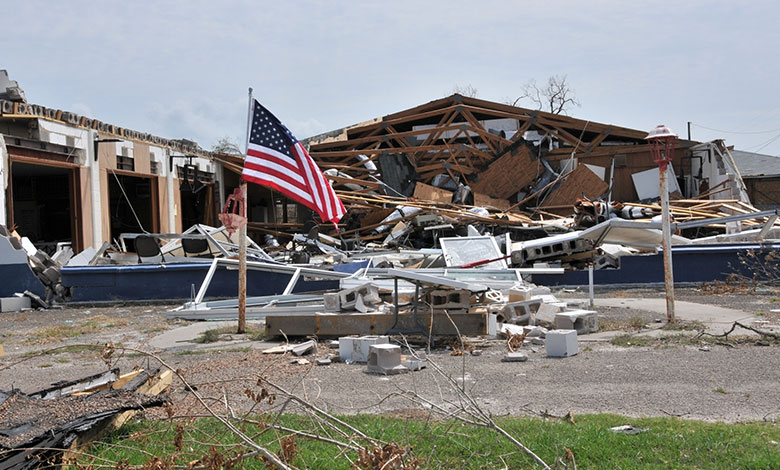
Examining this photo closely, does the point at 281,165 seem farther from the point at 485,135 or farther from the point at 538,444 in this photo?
the point at 485,135

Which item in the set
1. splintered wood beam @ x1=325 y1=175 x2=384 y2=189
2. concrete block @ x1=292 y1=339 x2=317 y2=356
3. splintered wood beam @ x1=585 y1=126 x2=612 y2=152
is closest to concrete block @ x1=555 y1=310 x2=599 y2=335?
concrete block @ x1=292 y1=339 x2=317 y2=356

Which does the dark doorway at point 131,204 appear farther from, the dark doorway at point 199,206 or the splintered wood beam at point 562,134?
the splintered wood beam at point 562,134

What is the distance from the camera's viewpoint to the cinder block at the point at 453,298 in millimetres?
9711

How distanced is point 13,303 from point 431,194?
16.2 meters

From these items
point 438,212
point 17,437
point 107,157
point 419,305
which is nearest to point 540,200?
point 438,212

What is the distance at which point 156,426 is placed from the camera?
16.9ft

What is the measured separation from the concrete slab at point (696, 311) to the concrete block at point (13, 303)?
12.2 m

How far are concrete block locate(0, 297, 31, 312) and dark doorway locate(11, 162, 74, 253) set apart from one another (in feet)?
49.8

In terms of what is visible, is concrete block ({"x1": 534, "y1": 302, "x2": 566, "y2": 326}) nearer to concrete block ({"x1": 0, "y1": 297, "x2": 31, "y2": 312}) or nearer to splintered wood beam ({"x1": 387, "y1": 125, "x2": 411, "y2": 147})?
concrete block ({"x1": 0, "y1": 297, "x2": 31, "y2": 312})

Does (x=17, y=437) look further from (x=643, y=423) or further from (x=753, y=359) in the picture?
(x=753, y=359)

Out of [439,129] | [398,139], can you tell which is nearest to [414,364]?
[439,129]

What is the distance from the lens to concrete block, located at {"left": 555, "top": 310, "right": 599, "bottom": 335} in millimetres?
9766

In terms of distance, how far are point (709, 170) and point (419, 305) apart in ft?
69.1

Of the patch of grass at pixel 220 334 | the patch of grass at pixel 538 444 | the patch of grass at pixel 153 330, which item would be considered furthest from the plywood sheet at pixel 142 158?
the patch of grass at pixel 538 444
